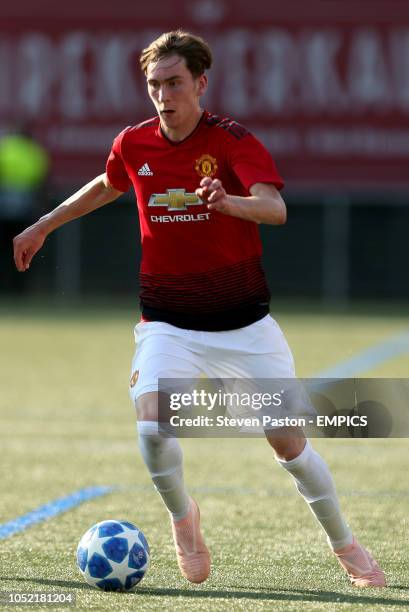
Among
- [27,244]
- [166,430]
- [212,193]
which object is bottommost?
[166,430]

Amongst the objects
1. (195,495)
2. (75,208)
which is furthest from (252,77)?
(75,208)

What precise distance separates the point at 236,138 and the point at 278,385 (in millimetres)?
937

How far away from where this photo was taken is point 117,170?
521 cm

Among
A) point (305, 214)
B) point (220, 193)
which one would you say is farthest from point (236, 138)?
point (305, 214)

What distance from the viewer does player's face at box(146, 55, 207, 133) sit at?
15.8 ft

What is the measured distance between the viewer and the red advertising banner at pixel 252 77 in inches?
904

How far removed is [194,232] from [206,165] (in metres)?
0.26

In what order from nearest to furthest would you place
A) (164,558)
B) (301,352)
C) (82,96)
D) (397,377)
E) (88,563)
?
(88,563), (164,558), (397,377), (301,352), (82,96)

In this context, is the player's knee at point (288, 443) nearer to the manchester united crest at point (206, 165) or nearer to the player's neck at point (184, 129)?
the manchester united crest at point (206, 165)

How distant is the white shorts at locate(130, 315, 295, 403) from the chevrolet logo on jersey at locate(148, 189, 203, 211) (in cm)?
47

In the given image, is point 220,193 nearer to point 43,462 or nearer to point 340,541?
point 340,541

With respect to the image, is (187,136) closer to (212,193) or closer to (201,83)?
(201,83)

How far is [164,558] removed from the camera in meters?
5.39

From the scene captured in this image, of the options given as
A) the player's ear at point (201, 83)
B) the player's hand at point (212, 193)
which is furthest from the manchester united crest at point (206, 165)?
the player's hand at point (212, 193)
